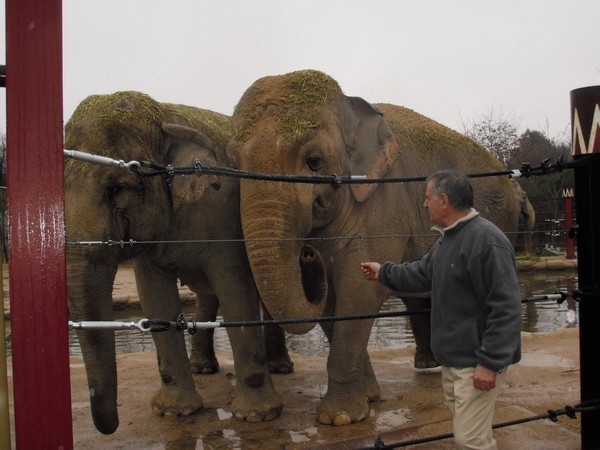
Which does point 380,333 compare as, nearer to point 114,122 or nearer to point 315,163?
point 315,163

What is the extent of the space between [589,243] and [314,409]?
2.54m

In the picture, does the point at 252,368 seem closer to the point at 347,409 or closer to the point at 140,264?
the point at 347,409

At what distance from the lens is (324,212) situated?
4.27m

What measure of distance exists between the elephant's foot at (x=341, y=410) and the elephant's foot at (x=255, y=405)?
14.2 inches

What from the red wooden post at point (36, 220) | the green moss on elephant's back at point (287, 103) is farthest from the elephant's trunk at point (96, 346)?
the red wooden post at point (36, 220)

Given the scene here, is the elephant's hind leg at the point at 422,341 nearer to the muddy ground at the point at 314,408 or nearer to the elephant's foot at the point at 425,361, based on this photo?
the elephant's foot at the point at 425,361

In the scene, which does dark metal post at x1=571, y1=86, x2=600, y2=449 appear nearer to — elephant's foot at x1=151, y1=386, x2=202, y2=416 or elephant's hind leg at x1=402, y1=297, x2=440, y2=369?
elephant's foot at x1=151, y1=386, x2=202, y2=416

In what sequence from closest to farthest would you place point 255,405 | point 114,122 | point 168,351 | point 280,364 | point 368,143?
point 114,122
point 255,405
point 368,143
point 168,351
point 280,364

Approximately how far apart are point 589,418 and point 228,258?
2.47 metres

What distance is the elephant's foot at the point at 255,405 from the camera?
4453 mm

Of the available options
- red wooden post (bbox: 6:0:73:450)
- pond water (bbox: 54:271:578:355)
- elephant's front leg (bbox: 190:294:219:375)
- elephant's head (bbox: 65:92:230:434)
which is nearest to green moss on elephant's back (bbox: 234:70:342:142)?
elephant's head (bbox: 65:92:230:434)

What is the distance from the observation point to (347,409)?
433 cm

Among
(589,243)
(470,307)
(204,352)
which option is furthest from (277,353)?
(470,307)

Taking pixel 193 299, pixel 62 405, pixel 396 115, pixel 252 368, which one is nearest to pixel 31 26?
pixel 62 405
